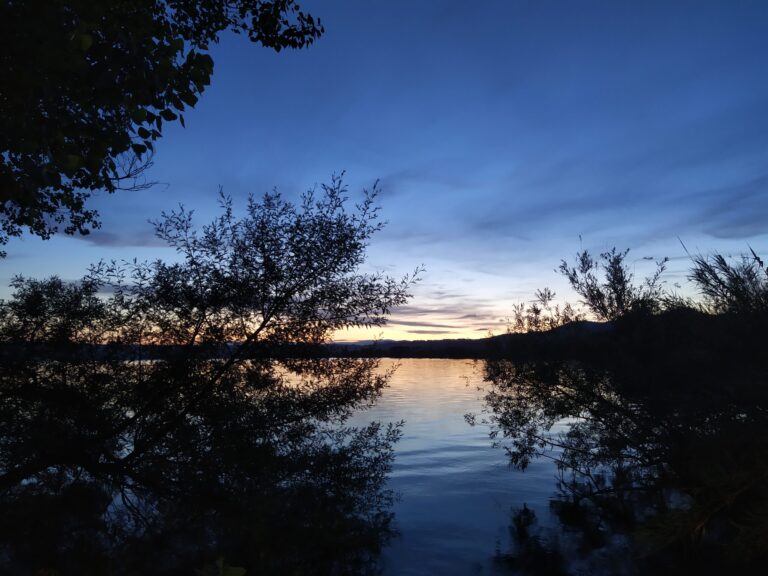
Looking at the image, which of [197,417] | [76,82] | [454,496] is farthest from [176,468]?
[454,496]

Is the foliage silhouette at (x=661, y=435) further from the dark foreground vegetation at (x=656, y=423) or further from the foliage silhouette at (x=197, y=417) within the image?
the foliage silhouette at (x=197, y=417)

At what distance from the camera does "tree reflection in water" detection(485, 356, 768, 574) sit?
26.8ft

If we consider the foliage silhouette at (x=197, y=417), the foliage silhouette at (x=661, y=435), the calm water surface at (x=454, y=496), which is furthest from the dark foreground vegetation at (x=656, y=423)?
the foliage silhouette at (x=197, y=417)

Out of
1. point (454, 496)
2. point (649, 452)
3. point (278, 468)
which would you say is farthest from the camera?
point (454, 496)

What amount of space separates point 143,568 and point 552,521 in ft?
48.7

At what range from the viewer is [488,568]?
15.0 meters

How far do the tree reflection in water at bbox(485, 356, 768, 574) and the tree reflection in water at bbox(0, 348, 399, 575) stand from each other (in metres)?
7.12

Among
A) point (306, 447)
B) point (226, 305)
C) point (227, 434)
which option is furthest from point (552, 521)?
point (226, 305)

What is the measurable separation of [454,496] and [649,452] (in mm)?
10808

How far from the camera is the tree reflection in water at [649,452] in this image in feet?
26.8

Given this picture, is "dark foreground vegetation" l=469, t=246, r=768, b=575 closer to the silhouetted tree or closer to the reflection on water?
the reflection on water

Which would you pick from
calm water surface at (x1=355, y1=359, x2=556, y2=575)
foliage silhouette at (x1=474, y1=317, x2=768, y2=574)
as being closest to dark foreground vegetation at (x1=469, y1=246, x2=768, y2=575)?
foliage silhouette at (x1=474, y1=317, x2=768, y2=574)

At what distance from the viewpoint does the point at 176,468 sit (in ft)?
37.3

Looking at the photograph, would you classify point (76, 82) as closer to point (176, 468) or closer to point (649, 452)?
point (176, 468)
